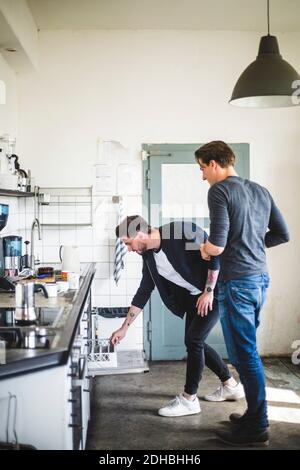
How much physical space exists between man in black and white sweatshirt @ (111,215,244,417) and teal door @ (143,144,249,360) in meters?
1.21

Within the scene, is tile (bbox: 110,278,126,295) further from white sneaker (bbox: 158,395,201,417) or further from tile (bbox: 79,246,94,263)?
white sneaker (bbox: 158,395,201,417)

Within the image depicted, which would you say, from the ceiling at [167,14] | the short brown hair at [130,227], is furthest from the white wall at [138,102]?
the short brown hair at [130,227]

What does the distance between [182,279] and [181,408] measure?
2.58 ft

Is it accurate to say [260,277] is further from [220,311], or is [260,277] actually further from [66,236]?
[66,236]

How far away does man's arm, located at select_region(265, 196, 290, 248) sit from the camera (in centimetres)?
296

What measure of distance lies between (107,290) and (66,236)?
56cm

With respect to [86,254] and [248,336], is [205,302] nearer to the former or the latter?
[248,336]

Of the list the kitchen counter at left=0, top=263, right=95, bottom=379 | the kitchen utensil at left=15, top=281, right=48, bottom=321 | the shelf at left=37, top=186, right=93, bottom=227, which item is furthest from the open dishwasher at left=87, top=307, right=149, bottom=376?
the kitchen utensil at left=15, top=281, right=48, bottom=321

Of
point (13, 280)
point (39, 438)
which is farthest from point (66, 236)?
point (39, 438)

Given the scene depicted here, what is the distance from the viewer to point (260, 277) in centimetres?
278

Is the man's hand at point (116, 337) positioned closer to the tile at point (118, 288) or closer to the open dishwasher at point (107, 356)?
the open dishwasher at point (107, 356)

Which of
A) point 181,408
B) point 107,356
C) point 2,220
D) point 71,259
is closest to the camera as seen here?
point 181,408

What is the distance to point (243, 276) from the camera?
8.98 ft

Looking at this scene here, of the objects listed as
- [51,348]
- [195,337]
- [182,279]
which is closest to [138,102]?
[182,279]
